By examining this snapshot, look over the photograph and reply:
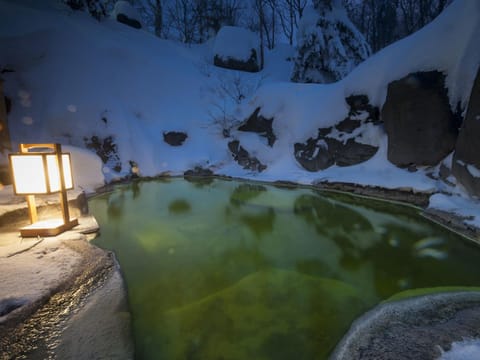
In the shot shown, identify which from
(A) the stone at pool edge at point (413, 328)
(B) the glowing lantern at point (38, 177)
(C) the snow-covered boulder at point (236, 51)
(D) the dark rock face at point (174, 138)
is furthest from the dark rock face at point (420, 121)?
(C) the snow-covered boulder at point (236, 51)

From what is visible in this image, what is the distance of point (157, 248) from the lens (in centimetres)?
336

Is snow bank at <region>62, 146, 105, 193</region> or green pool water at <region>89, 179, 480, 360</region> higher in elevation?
snow bank at <region>62, 146, 105, 193</region>

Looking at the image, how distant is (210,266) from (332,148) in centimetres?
641

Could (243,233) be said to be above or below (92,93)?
below

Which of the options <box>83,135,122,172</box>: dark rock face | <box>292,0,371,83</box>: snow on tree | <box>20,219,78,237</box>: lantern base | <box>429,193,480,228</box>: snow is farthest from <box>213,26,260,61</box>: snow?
<box>20,219,78,237</box>: lantern base

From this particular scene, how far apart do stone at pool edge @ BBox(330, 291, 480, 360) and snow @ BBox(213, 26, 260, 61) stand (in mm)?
17680

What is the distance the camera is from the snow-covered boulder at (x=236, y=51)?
1678cm

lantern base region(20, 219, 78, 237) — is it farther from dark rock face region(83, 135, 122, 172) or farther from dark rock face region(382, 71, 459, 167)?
dark rock face region(382, 71, 459, 167)

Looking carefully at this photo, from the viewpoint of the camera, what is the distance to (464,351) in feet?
4.71

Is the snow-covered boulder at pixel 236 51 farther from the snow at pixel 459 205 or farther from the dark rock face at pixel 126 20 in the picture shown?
the snow at pixel 459 205

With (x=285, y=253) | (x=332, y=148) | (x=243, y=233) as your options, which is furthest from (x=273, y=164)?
(x=285, y=253)

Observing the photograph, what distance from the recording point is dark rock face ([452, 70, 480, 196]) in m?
4.00

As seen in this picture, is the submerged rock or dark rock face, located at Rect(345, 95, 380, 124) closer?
the submerged rock

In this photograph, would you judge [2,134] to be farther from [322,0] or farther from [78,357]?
[322,0]
